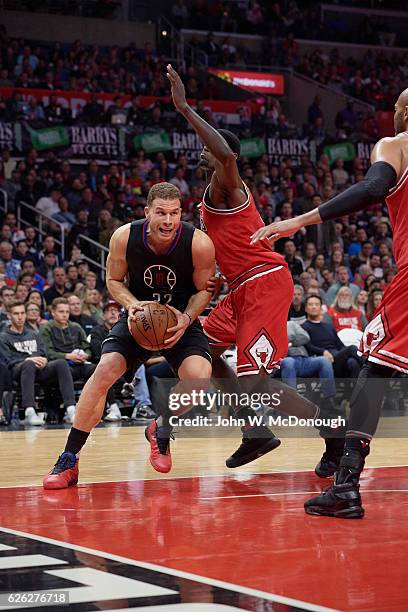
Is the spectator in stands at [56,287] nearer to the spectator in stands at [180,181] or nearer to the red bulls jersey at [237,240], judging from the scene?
the spectator in stands at [180,181]

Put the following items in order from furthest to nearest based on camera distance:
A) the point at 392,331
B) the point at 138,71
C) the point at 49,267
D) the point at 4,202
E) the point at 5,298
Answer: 1. the point at 138,71
2. the point at 4,202
3. the point at 49,267
4. the point at 5,298
5. the point at 392,331

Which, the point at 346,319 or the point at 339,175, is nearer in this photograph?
the point at 346,319

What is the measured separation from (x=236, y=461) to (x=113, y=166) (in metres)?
10.6

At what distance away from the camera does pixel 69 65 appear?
1995cm

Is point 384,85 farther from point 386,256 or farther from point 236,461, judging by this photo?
point 236,461

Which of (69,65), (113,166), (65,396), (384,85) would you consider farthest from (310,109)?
(65,396)

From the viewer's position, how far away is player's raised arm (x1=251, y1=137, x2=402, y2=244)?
433cm

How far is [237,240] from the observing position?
5895mm

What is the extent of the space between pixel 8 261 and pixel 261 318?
7.33m

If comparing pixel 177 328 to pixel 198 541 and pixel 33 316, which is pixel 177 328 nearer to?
pixel 198 541

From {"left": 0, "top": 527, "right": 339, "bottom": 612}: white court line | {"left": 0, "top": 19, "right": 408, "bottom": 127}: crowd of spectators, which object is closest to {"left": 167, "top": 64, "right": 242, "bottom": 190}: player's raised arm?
{"left": 0, "top": 527, "right": 339, "bottom": 612}: white court line

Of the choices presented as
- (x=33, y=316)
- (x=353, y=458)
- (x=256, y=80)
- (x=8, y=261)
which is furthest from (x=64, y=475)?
(x=256, y=80)

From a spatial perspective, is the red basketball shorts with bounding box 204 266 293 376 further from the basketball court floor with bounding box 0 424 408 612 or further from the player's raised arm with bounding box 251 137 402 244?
the player's raised arm with bounding box 251 137 402 244

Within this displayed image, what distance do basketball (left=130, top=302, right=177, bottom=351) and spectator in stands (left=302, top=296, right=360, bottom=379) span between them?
597 centimetres
